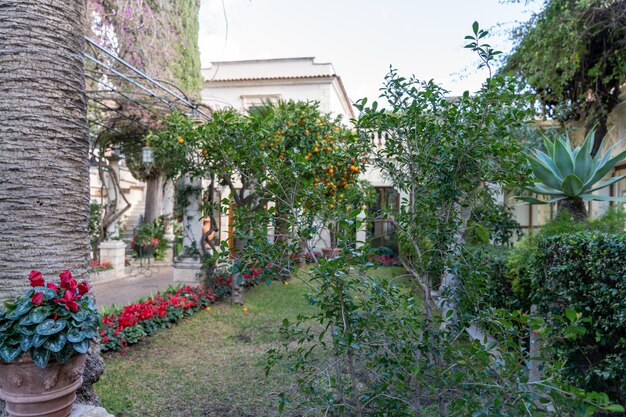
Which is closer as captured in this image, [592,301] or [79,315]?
[79,315]

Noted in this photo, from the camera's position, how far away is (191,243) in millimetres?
8266

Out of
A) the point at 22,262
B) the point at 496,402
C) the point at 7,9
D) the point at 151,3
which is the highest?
the point at 151,3

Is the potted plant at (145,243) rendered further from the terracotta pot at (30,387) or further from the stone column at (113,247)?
the terracotta pot at (30,387)

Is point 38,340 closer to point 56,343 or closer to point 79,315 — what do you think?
point 56,343

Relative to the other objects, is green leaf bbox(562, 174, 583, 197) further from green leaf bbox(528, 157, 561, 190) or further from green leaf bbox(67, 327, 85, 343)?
green leaf bbox(67, 327, 85, 343)

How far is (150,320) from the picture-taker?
5875 millimetres

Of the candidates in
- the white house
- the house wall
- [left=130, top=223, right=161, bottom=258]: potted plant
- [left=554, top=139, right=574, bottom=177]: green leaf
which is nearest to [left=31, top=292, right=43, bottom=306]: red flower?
[left=554, top=139, right=574, bottom=177]: green leaf

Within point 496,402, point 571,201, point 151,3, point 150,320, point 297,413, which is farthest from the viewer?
point 151,3

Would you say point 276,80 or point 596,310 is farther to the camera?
point 276,80

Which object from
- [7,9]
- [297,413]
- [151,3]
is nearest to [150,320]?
[297,413]

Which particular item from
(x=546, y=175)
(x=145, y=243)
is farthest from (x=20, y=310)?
(x=145, y=243)

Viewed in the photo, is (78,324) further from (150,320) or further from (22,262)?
(150,320)

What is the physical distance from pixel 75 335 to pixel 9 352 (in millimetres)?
310

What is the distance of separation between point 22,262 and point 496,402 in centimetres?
276
